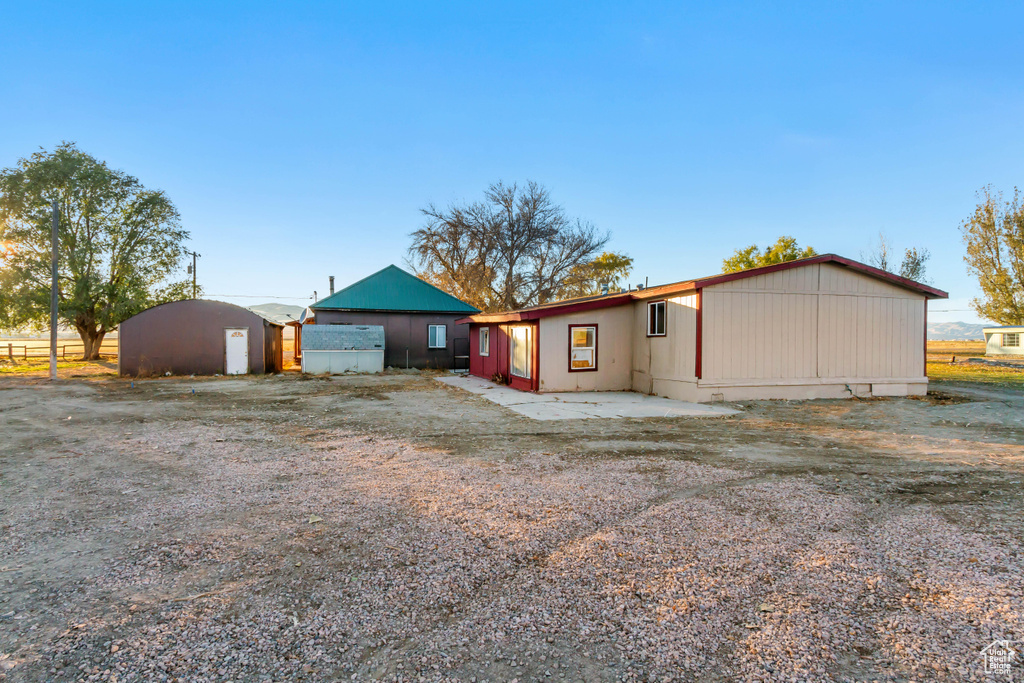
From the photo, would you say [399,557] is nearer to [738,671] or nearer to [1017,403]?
[738,671]

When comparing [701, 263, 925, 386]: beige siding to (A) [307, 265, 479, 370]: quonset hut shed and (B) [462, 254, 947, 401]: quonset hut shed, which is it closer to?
(B) [462, 254, 947, 401]: quonset hut shed

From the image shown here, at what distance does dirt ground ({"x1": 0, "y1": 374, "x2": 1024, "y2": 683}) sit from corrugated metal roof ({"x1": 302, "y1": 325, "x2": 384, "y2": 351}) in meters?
13.6

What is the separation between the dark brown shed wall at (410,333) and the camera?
77.3ft

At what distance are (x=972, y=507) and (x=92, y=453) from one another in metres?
10.3

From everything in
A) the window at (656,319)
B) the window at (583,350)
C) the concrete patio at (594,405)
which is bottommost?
the concrete patio at (594,405)

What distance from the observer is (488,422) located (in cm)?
1000

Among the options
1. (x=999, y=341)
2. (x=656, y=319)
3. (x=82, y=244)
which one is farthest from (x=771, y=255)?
(x=82, y=244)

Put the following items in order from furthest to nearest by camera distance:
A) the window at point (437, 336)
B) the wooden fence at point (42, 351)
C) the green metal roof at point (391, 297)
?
the wooden fence at point (42, 351), the window at point (437, 336), the green metal roof at point (391, 297)

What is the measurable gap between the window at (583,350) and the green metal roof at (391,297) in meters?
10.6

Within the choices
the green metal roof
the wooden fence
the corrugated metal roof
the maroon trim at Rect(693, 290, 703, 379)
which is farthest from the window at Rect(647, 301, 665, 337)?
the wooden fence

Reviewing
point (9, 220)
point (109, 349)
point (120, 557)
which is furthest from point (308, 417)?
point (109, 349)

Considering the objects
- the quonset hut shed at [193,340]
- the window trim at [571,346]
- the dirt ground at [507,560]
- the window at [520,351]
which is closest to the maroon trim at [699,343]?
the window trim at [571,346]

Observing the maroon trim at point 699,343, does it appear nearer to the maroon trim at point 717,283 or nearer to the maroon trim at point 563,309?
the maroon trim at point 717,283

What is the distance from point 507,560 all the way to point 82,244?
34.2 m
